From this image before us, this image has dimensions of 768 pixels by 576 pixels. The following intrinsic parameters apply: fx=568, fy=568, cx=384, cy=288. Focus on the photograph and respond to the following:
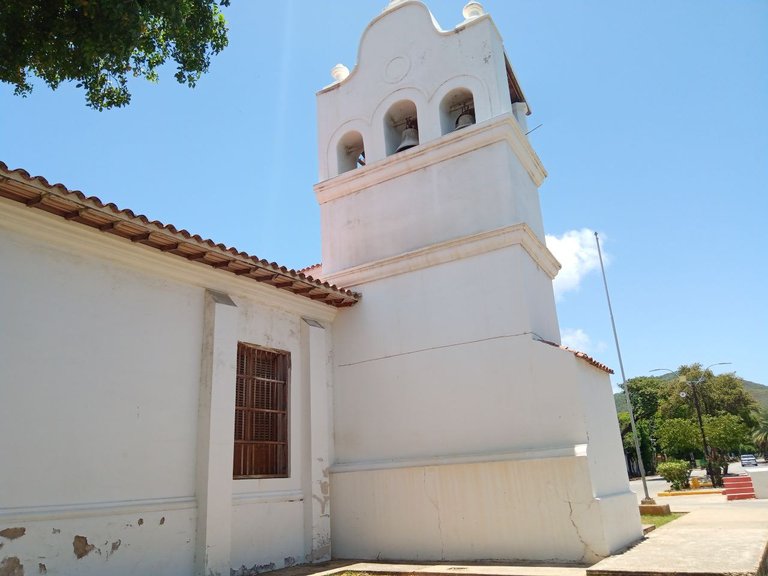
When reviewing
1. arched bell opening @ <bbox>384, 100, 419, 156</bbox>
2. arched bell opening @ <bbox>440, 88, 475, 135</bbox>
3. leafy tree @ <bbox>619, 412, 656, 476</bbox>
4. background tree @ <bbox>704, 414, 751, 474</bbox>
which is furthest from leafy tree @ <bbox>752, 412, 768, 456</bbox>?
arched bell opening @ <bbox>384, 100, 419, 156</bbox>

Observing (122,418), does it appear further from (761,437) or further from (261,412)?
(761,437)

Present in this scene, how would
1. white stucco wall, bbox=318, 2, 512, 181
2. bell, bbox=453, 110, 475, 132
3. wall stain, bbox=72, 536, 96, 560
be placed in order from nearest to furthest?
wall stain, bbox=72, 536, 96, 560, white stucco wall, bbox=318, 2, 512, 181, bell, bbox=453, 110, 475, 132

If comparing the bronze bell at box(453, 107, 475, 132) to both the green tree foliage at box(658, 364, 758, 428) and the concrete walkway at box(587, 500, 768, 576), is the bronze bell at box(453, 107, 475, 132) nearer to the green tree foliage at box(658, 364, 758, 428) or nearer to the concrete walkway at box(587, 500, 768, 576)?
the concrete walkway at box(587, 500, 768, 576)

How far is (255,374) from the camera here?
8.98 m

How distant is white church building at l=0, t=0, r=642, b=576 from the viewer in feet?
20.8

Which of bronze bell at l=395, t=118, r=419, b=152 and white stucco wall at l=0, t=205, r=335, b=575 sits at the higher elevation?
bronze bell at l=395, t=118, r=419, b=152

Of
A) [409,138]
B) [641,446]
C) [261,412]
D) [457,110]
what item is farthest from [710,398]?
[261,412]

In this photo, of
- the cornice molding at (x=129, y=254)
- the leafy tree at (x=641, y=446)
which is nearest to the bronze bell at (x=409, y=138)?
the cornice molding at (x=129, y=254)

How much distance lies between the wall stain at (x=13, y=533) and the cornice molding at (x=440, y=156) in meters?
7.93

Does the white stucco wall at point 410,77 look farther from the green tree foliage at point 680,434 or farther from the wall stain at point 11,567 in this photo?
the green tree foliage at point 680,434

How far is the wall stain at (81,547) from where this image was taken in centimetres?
612

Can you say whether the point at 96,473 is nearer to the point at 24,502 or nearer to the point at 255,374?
the point at 24,502

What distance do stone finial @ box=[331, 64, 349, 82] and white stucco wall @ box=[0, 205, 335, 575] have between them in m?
6.48

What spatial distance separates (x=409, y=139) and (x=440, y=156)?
44.2 inches
